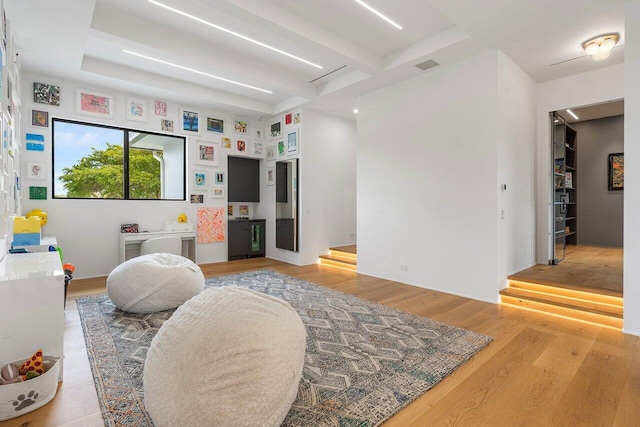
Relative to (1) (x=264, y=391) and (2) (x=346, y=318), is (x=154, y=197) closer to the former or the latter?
(2) (x=346, y=318)

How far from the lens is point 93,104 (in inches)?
218

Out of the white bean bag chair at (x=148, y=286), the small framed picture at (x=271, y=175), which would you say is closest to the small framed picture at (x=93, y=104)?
the small framed picture at (x=271, y=175)

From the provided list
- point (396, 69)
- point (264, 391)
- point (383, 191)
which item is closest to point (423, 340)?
point (264, 391)

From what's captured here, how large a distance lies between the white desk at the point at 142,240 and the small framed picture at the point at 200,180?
0.99 meters

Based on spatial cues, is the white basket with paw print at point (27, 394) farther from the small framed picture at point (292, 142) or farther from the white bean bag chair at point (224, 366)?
the small framed picture at point (292, 142)

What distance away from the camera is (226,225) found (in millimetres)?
7191

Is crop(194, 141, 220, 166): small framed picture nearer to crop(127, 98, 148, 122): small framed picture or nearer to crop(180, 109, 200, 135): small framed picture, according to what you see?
crop(180, 109, 200, 135): small framed picture

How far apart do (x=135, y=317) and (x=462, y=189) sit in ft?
14.4

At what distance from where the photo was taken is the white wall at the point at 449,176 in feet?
14.0

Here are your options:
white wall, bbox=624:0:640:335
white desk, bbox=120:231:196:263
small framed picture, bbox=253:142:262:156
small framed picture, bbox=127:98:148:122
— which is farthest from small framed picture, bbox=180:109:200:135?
white wall, bbox=624:0:640:335

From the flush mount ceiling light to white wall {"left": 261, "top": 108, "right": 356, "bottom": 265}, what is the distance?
14.7 ft

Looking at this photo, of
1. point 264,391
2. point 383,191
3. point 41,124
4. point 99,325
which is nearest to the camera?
point 264,391

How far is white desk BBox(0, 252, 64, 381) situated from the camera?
7.11 ft

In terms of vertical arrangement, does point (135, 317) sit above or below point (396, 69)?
below
